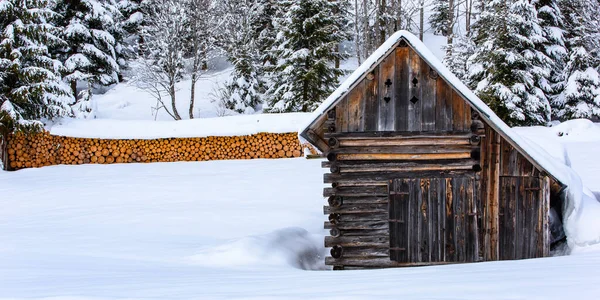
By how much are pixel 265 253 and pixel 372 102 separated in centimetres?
343

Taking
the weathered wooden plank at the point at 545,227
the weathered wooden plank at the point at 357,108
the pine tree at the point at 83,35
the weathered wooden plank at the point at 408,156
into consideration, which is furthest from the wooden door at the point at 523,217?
the pine tree at the point at 83,35

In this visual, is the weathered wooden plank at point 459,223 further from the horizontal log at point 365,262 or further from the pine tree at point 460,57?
the pine tree at point 460,57

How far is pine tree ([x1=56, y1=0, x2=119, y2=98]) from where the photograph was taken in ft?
93.2

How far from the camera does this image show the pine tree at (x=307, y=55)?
25.4 meters

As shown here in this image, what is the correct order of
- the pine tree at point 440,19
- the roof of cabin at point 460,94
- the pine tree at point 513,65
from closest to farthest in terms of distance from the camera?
the roof of cabin at point 460,94 → the pine tree at point 513,65 → the pine tree at point 440,19

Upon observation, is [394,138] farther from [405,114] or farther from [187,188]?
[187,188]

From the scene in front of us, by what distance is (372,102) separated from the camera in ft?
31.8

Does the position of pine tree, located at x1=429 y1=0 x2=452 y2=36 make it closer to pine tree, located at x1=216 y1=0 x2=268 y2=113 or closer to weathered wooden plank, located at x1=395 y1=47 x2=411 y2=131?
pine tree, located at x1=216 y1=0 x2=268 y2=113

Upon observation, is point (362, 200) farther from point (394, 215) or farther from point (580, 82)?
point (580, 82)

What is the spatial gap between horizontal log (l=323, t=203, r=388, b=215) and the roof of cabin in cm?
164

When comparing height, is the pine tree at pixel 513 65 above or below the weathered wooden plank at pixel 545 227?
above

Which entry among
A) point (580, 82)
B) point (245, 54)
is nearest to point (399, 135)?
point (580, 82)

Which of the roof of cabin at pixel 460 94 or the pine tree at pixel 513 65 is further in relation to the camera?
the pine tree at pixel 513 65

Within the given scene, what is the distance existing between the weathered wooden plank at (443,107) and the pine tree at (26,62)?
17.1m
